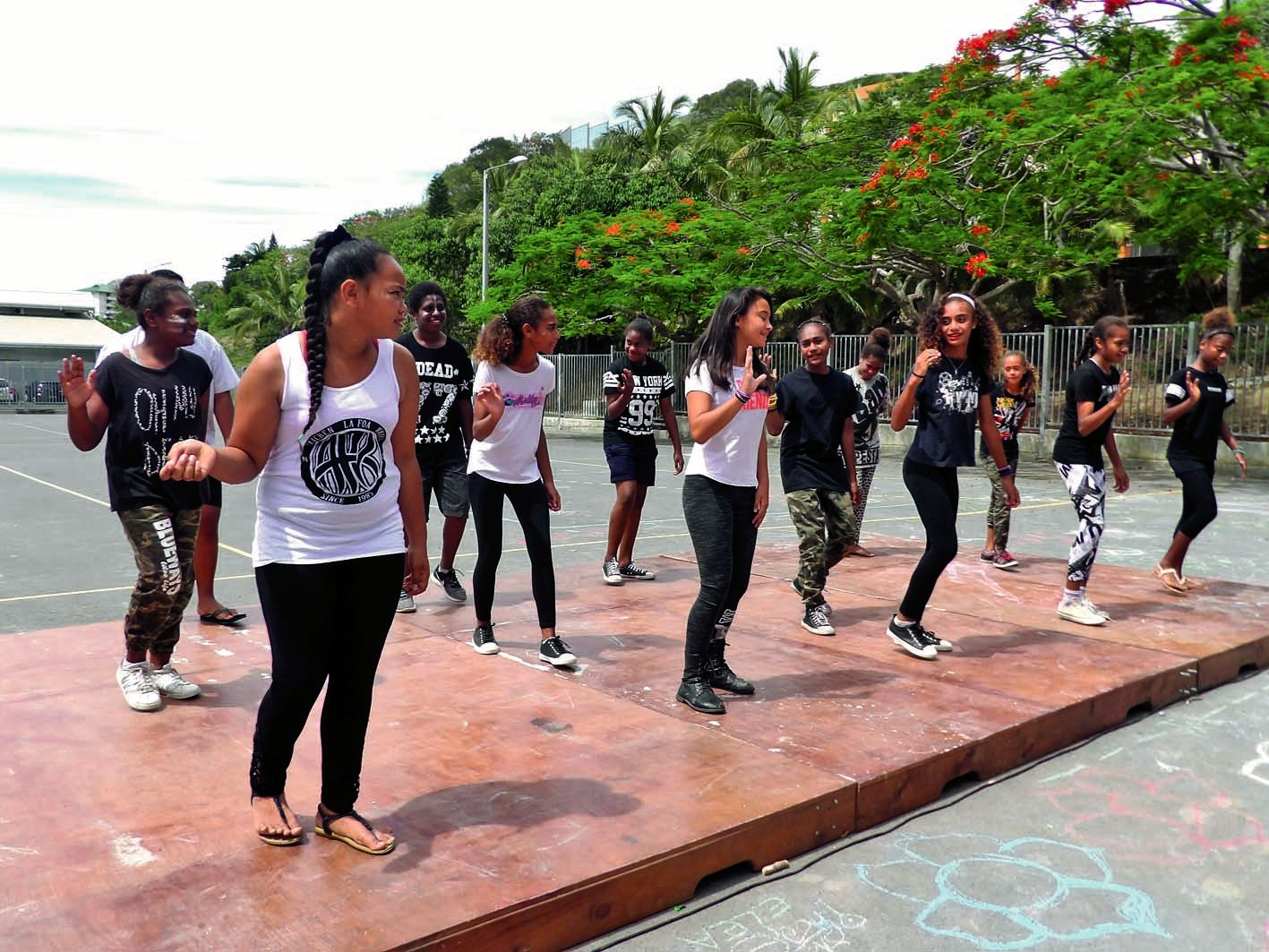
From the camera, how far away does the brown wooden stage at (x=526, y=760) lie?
2734mm

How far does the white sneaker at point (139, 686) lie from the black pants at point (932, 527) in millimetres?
3448

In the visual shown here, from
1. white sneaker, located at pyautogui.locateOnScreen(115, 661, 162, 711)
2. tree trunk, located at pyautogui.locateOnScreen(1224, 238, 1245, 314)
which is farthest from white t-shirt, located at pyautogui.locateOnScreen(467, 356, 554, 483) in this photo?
tree trunk, located at pyautogui.locateOnScreen(1224, 238, 1245, 314)

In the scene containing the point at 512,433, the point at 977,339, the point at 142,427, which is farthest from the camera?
the point at 977,339

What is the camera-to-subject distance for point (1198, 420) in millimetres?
6918

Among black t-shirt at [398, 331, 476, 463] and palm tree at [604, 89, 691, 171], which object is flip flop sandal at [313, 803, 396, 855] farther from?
palm tree at [604, 89, 691, 171]

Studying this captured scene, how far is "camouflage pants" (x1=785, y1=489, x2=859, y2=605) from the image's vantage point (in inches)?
229

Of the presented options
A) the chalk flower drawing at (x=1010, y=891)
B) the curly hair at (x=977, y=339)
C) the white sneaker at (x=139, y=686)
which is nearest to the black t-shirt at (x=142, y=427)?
the white sneaker at (x=139, y=686)

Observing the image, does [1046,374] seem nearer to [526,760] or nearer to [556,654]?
[556,654]

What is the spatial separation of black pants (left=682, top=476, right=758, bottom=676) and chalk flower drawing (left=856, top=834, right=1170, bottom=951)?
1.22 meters

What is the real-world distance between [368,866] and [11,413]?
46.5 m

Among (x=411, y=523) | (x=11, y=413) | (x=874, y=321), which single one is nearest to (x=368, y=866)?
(x=411, y=523)

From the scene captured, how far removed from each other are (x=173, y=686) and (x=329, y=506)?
6.62 ft

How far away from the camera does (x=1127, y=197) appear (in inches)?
611

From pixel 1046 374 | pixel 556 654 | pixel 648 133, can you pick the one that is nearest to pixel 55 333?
pixel 648 133
